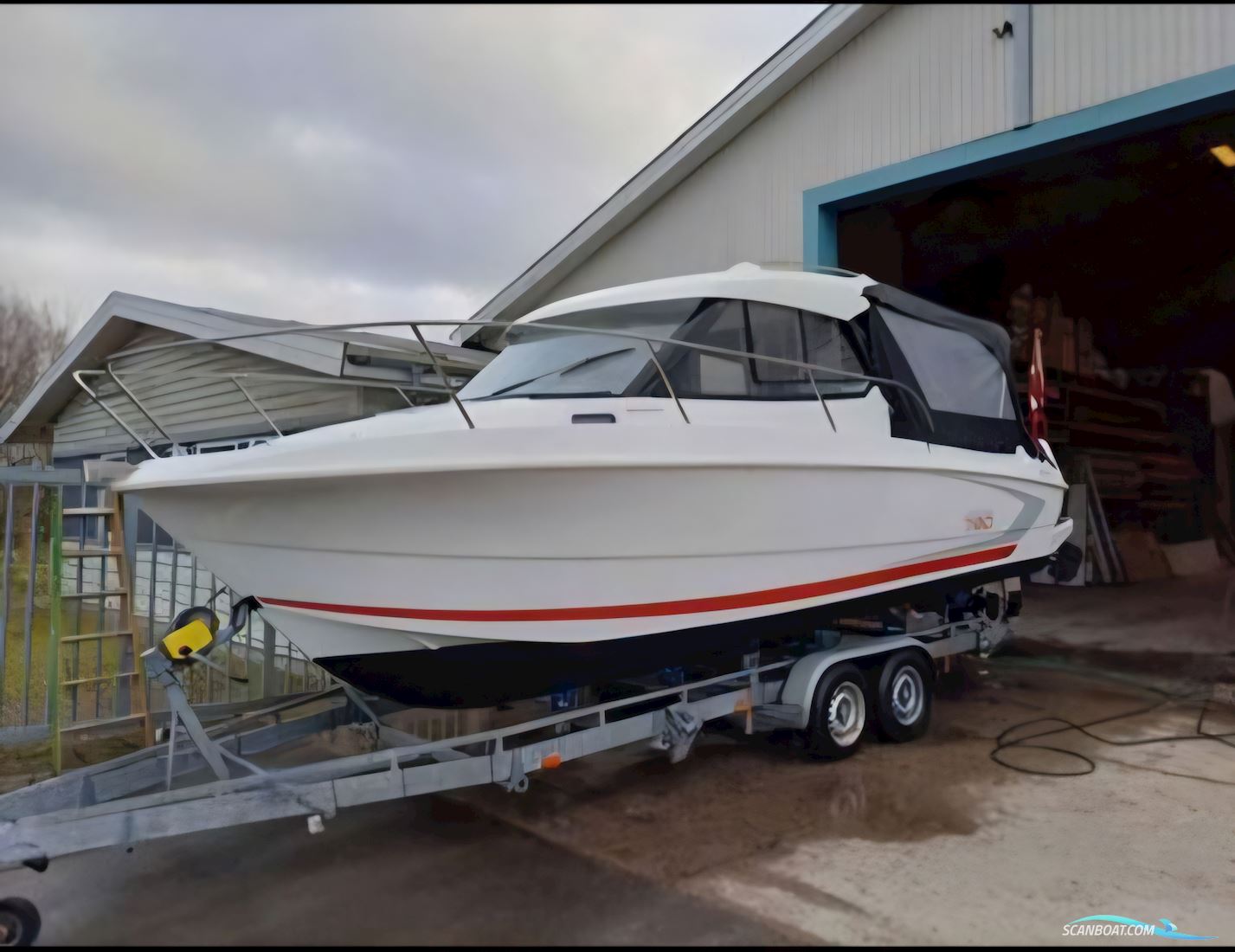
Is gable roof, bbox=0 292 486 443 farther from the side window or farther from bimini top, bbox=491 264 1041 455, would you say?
the side window

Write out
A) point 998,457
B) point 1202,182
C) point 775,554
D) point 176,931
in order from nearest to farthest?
point 176,931 → point 775,554 → point 998,457 → point 1202,182

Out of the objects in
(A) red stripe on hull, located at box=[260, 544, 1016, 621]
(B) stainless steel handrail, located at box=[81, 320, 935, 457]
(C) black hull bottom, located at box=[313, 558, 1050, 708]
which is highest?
(B) stainless steel handrail, located at box=[81, 320, 935, 457]

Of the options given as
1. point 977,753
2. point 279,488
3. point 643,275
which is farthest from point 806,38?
point 279,488

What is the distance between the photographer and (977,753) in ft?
15.1

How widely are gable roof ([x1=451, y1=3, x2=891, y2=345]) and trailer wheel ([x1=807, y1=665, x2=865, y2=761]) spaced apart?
10.1 feet

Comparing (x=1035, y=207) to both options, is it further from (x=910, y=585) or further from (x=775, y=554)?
(x=775, y=554)

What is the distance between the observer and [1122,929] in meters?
2.75

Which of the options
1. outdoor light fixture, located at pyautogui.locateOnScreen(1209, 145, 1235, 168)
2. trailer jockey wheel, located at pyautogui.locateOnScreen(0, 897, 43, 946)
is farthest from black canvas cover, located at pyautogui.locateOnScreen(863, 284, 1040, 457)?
trailer jockey wheel, located at pyautogui.locateOnScreen(0, 897, 43, 946)

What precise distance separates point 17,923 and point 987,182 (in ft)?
27.2

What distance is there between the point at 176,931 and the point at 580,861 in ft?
4.47

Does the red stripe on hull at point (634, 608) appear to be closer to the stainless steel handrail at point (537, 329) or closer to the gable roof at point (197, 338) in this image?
the stainless steel handrail at point (537, 329)

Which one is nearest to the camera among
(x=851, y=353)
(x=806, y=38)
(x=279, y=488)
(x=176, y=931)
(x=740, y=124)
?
(x=176, y=931)

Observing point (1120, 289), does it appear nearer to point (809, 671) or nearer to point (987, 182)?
point (987, 182)

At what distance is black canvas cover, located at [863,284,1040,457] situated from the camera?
429 cm
